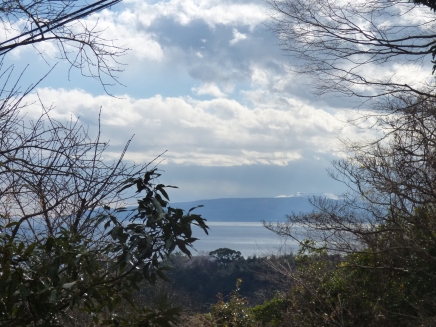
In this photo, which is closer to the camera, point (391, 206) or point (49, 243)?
point (49, 243)

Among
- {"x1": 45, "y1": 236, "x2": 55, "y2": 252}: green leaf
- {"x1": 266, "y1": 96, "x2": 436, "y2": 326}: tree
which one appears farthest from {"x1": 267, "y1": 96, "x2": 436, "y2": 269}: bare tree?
{"x1": 45, "y1": 236, "x2": 55, "y2": 252}: green leaf

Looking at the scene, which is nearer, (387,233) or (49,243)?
(49,243)

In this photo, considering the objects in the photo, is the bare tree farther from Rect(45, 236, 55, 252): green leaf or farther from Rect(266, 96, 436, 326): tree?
Rect(45, 236, 55, 252): green leaf

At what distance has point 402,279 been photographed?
40.7 ft

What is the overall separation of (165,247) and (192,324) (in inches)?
389

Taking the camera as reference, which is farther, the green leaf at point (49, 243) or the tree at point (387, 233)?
the tree at point (387, 233)

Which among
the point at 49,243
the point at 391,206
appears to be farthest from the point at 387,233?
the point at 49,243

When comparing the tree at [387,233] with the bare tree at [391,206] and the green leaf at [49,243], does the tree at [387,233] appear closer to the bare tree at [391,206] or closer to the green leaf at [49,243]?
the bare tree at [391,206]

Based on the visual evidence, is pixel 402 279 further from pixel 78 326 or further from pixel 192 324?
pixel 78 326

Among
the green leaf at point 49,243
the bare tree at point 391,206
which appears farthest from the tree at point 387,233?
the green leaf at point 49,243

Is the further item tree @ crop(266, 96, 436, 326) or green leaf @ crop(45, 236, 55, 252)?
tree @ crop(266, 96, 436, 326)

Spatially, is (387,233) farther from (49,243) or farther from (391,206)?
(49,243)

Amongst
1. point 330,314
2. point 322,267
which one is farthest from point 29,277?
point 322,267

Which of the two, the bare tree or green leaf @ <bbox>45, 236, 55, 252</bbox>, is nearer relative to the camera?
green leaf @ <bbox>45, 236, 55, 252</bbox>
